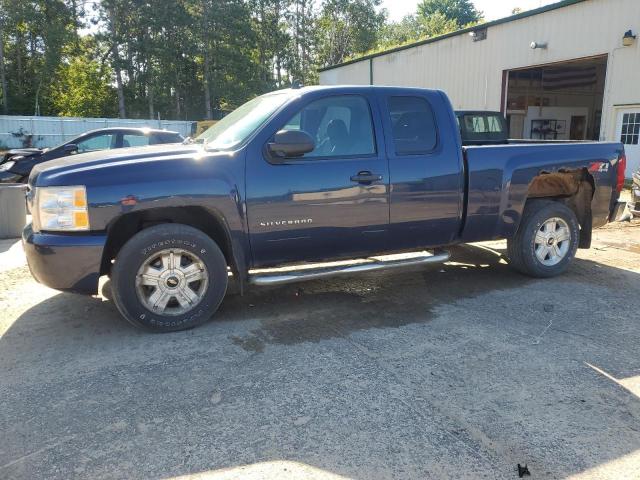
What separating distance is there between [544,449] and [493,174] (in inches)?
119

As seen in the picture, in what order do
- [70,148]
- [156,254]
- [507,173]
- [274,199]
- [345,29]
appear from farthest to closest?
[345,29] < [70,148] < [507,173] < [274,199] < [156,254]

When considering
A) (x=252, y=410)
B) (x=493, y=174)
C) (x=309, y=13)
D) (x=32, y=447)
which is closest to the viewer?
(x=32, y=447)

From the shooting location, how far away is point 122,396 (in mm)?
3197

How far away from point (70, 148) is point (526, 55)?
15.1 m

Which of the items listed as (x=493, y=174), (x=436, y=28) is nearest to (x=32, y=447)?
(x=493, y=174)

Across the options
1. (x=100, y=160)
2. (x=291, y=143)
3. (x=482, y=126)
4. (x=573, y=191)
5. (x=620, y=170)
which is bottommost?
(x=573, y=191)

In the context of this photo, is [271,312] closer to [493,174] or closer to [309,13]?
[493,174]

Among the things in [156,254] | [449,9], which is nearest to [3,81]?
[156,254]

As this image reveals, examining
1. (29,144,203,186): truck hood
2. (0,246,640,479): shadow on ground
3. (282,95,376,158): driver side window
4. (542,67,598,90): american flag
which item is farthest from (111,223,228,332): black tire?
(542,67,598,90): american flag

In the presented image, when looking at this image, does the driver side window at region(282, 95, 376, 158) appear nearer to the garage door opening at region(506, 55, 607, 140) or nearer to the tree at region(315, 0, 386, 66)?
the garage door opening at region(506, 55, 607, 140)

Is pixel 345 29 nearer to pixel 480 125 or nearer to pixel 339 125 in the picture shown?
pixel 480 125

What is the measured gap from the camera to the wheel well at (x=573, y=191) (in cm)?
574

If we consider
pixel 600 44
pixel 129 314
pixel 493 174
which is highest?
pixel 600 44

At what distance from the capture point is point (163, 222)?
4.31 meters
